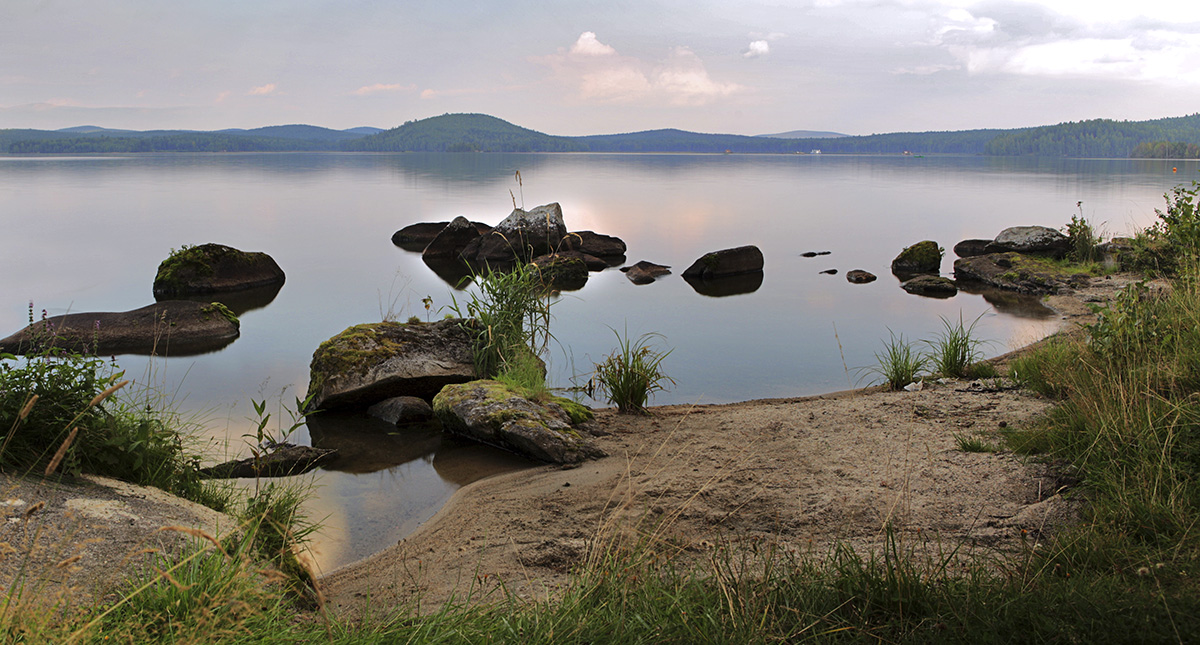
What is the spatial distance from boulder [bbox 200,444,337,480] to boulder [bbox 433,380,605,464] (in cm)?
131

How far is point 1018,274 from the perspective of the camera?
18859mm

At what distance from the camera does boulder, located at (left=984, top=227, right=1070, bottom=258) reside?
2101 cm

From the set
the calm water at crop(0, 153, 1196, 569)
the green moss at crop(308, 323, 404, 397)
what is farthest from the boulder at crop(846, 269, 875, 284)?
the green moss at crop(308, 323, 404, 397)

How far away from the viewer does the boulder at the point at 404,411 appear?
8.72m

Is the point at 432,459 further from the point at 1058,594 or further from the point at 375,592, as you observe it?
the point at 1058,594

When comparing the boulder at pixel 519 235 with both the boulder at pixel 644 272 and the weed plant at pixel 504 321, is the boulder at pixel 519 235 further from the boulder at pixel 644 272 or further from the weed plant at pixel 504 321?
the weed plant at pixel 504 321

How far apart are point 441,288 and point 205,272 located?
5.59 meters

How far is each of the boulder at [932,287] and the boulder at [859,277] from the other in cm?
147

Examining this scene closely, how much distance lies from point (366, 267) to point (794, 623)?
72.2ft

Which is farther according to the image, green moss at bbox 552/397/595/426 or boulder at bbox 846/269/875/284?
boulder at bbox 846/269/875/284

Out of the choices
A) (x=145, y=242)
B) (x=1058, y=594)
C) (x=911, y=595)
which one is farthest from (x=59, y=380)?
(x=145, y=242)

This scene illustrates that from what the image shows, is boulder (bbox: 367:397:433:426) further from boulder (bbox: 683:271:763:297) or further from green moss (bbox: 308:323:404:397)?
boulder (bbox: 683:271:763:297)

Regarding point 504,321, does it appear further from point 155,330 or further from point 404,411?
point 155,330

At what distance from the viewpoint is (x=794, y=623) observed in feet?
10.0
